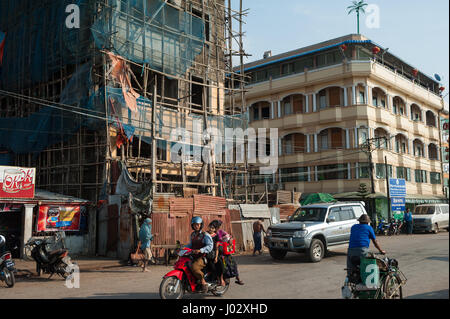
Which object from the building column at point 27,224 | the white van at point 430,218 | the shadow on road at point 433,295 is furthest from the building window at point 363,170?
the shadow on road at point 433,295

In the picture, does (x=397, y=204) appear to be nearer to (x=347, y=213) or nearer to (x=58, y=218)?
A: (x=347, y=213)

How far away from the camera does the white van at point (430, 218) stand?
80.7 ft

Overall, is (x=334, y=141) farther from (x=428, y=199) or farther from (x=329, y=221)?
(x=329, y=221)

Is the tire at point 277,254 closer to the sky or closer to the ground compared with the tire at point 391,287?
closer to the ground

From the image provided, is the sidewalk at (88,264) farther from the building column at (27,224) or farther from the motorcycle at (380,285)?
the motorcycle at (380,285)

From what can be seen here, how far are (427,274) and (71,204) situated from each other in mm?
12876

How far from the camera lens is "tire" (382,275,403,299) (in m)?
6.46

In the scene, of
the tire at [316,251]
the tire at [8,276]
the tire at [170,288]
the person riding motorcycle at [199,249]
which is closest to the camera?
the tire at [170,288]

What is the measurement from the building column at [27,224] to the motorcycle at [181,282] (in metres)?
9.53

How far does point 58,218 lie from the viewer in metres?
15.6

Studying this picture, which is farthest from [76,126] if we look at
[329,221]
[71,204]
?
[329,221]

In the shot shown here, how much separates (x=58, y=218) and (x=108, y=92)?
18.7 ft

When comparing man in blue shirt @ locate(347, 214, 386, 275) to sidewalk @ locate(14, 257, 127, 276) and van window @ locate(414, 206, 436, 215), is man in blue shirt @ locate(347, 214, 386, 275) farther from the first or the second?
van window @ locate(414, 206, 436, 215)
